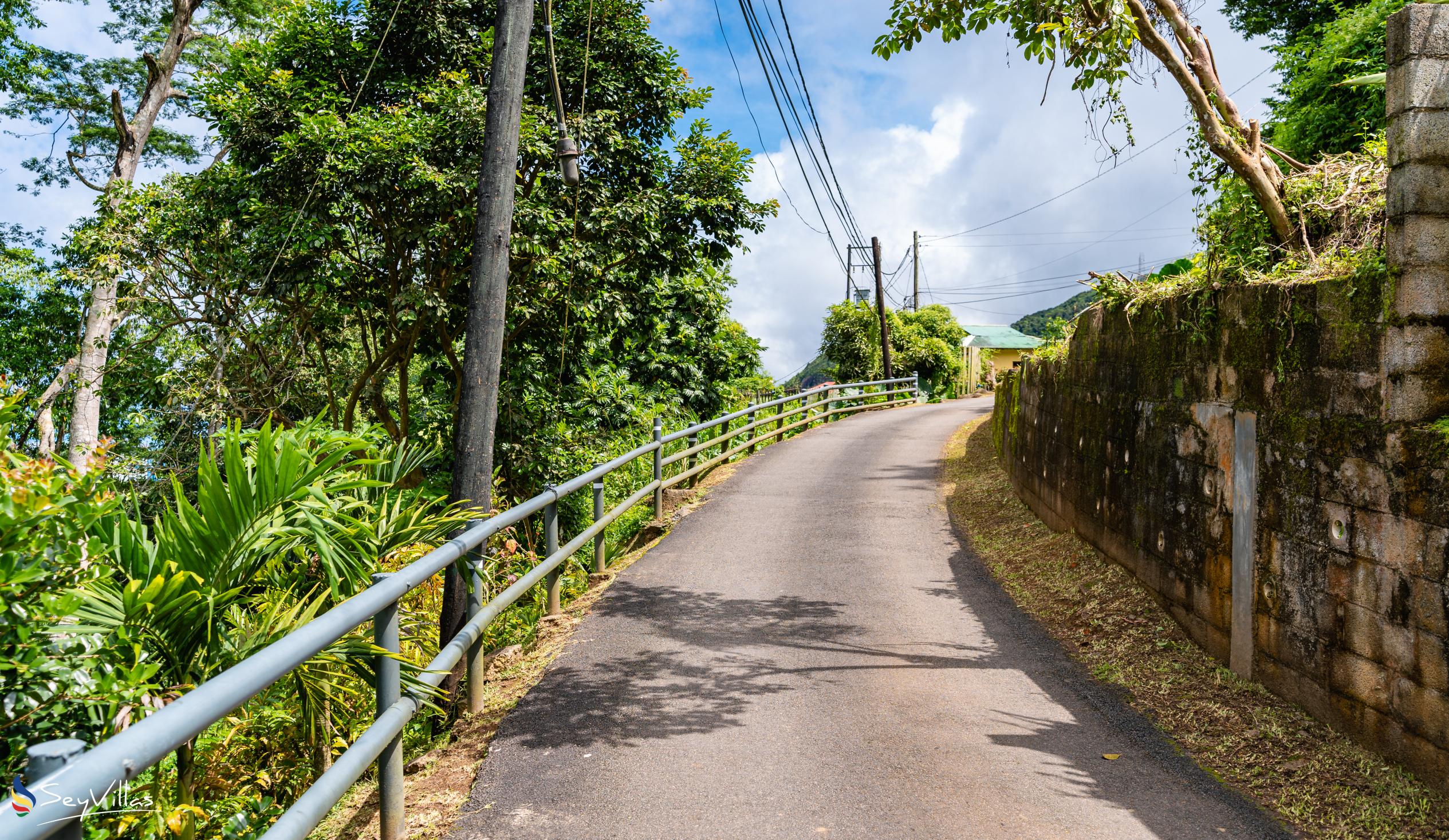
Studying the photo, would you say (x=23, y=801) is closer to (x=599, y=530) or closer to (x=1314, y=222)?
(x=599, y=530)

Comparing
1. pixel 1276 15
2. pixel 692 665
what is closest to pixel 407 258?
pixel 692 665

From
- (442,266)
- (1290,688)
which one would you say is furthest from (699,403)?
(1290,688)

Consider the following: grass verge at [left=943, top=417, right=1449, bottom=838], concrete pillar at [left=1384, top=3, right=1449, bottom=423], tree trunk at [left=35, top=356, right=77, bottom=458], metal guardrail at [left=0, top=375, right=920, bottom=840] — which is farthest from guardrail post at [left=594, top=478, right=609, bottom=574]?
tree trunk at [left=35, top=356, right=77, bottom=458]

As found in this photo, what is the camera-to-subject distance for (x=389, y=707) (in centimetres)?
344

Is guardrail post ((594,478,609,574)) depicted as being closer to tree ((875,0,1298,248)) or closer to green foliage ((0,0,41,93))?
tree ((875,0,1298,248))

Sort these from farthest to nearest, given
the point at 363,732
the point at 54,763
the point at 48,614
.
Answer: the point at 363,732
the point at 48,614
the point at 54,763

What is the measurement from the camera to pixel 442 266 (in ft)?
39.1

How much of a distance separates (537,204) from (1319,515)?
29.1ft

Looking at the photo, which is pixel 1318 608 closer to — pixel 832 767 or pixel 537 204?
pixel 832 767

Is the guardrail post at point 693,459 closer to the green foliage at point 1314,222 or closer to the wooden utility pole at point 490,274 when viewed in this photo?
the wooden utility pole at point 490,274

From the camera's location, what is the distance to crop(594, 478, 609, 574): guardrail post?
7400 millimetres

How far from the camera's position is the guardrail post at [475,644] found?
15.8 feet

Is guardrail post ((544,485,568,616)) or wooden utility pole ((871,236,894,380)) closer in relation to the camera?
guardrail post ((544,485,568,616))

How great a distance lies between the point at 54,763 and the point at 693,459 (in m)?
13.3
